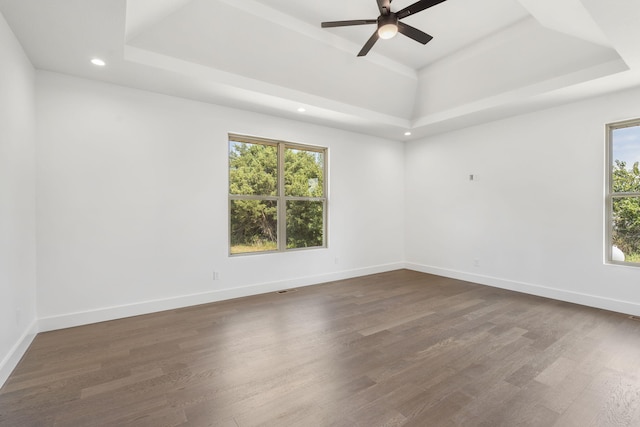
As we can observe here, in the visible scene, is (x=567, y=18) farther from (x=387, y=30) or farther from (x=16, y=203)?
(x=16, y=203)

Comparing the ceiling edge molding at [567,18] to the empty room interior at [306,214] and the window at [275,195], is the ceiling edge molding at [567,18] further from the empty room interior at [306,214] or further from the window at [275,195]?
the window at [275,195]

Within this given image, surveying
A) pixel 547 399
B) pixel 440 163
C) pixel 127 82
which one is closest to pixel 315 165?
pixel 440 163

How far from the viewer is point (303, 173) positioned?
16.3ft

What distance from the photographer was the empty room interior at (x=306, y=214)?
2.08 meters

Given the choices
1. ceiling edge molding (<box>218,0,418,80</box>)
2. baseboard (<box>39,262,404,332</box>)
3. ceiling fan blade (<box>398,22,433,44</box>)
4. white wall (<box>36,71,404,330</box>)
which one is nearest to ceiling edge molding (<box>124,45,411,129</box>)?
white wall (<box>36,71,404,330</box>)

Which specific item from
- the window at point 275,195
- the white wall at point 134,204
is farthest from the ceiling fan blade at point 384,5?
the window at point 275,195

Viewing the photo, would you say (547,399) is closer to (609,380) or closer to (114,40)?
(609,380)

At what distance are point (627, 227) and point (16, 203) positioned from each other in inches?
259

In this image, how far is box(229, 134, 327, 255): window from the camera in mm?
4301

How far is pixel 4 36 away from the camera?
226 cm

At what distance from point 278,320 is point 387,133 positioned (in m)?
3.94

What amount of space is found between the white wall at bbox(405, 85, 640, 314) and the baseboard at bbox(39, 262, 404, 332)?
85.0 inches

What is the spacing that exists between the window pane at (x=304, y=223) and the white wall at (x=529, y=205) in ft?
7.36

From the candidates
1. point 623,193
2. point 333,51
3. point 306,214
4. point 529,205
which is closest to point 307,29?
point 333,51
